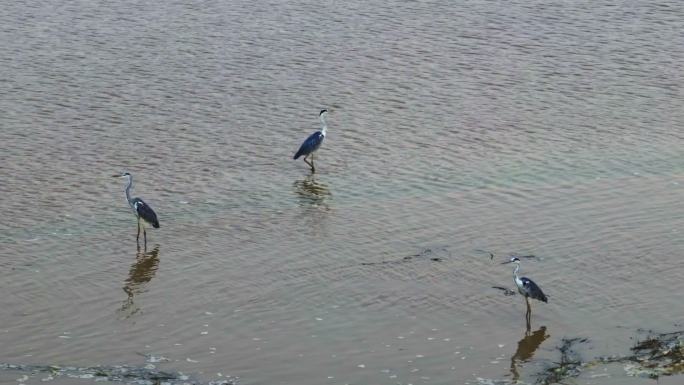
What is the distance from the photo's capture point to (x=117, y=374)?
17312mm

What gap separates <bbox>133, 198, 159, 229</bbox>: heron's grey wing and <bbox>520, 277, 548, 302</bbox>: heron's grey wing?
294 inches

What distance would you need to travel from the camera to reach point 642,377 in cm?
1705

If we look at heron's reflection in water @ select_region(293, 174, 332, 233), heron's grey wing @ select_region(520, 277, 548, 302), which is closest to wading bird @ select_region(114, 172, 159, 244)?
heron's reflection in water @ select_region(293, 174, 332, 233)

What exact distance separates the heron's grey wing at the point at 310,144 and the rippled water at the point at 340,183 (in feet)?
1.52

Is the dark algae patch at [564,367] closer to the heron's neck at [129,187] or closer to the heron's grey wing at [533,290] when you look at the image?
the heron's grey wing at [533,290]

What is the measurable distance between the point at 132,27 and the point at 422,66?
9607mm

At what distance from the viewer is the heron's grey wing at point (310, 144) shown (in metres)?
27.4

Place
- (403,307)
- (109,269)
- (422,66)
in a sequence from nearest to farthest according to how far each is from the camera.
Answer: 1. (403,307)
2. (109,269)
3. (422,66)

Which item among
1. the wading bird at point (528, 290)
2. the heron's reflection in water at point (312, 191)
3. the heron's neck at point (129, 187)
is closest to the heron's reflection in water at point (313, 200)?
the heron's reflection in water at point (312, 191)

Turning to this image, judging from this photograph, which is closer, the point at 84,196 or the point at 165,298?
the point at 165,298

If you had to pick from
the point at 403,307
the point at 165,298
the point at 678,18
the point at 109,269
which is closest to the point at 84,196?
the point at 109,269

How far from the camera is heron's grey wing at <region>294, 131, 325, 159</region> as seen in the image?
27359 millimetres

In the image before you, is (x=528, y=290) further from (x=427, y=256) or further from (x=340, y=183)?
(x=340, y=183)

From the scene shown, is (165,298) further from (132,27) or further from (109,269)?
(132,27)
